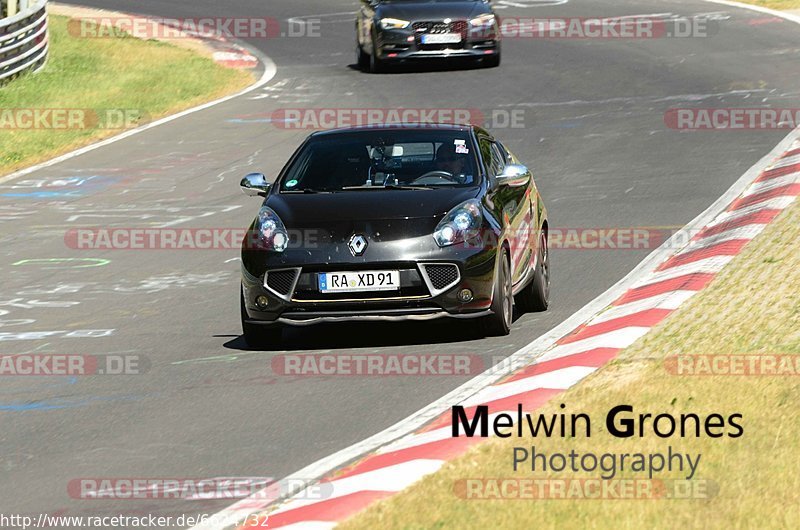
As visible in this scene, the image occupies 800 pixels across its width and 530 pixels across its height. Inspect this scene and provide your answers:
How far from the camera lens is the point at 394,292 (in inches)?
431

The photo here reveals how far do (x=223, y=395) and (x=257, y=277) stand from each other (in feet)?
4.85

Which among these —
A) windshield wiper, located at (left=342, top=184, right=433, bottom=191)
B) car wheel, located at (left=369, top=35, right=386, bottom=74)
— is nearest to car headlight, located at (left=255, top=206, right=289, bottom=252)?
windshield wiper, located at (left=342, top=184, right=433, bottom=191)

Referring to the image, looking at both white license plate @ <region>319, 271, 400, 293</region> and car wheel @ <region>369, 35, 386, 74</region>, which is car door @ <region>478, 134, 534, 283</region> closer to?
white license plate @ <region>319, 271, 400, 293</region>

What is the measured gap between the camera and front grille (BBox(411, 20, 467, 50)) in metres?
27.2

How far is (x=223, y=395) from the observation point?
9.90 metres

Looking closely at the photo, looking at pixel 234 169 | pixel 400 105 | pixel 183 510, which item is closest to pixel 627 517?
pixel 183 510

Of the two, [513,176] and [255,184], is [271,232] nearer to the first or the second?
[255,184]

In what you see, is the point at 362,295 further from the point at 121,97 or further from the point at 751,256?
the point at 121,97

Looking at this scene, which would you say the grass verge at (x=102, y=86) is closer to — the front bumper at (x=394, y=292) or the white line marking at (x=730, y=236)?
the white line marking at (x=730, y=236)

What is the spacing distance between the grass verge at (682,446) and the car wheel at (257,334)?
268 centimetres

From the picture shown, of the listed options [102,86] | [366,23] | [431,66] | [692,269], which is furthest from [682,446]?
[431,66]

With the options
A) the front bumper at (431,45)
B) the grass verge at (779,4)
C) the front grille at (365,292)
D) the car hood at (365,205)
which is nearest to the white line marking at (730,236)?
the car hood at (365,205)

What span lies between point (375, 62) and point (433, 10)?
4.57 ft

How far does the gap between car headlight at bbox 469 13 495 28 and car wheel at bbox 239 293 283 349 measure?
16497mm
